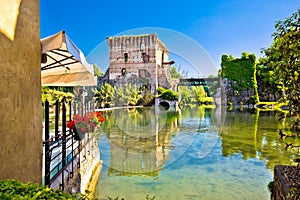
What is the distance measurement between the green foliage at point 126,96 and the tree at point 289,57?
20.0 meters

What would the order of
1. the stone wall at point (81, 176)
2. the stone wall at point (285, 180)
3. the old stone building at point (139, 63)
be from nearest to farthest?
the stone wall at point (285, 180) → the stone wall at point (81, 176) → the old stone building at point (139, 63)

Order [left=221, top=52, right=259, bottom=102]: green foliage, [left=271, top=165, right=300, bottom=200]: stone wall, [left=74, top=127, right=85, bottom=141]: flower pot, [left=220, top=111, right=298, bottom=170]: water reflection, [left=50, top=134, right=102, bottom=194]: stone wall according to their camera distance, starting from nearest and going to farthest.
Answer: [left=271, top=165, right=300, bottom=200]: stone wall
[left=50, top=134, right=102, bottom=194]: stone wall
[left=74, top=127, right=85, bottom=141]: flower pot
[left=220, top=111, right=298, bottom=170]: water reflection
[left=221, top=52, right=259, bottom=102]: green foliage

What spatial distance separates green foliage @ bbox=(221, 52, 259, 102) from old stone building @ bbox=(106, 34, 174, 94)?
622 centimetres

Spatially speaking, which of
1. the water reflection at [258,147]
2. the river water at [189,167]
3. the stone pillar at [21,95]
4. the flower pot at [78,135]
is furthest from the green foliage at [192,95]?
the stone pillar at [21,95]

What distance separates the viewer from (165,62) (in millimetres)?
27375

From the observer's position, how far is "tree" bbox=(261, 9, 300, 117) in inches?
59.0

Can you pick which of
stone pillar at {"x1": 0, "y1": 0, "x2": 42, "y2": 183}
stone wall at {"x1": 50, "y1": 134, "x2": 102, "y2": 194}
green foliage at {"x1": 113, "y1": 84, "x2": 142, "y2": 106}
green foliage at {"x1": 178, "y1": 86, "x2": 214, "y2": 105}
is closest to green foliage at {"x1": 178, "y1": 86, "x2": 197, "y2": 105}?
green foliage at {"x1": 178, "y1": 86, "x2": 214, "y2": 105}

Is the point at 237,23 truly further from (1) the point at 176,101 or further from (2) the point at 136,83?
(2) the point at 136,83

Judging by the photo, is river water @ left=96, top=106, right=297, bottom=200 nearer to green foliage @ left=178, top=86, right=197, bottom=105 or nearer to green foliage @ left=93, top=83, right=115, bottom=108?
green foliage @ left=93, top=83, right=115, bottom=108

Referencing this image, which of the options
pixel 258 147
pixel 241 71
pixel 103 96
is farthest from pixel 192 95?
pixel 258 147

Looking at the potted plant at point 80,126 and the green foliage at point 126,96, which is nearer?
the potted plant at point 80,126

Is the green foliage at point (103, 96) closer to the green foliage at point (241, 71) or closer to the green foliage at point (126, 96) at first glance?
the green foliage at point (126, 96)

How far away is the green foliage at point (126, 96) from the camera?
21.6m

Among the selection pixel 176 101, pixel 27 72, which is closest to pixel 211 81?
pixel 176 101
